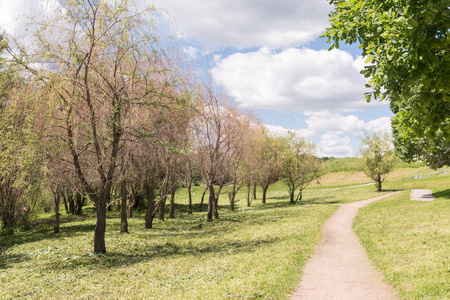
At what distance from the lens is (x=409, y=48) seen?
6.92m

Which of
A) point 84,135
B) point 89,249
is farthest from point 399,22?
point 89,249

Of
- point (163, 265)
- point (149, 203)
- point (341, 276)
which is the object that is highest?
point (149, 203)

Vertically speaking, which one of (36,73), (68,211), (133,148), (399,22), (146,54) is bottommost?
(68,211)

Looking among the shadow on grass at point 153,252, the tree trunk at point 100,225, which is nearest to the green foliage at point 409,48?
the shadow on grass at point 153,252

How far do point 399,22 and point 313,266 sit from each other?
892cm

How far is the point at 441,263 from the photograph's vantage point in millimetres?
10500

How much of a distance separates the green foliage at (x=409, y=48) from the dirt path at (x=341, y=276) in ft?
15.7

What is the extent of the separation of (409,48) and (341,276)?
7395mm

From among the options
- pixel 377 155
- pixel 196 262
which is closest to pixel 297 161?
pixel 377 155

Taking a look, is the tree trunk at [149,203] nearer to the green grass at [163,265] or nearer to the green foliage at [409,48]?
the green grass at [163,265]

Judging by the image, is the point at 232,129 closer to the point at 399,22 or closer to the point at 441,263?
the point at 441,263

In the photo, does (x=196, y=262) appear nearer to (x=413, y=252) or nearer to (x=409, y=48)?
(x=413, y=252)

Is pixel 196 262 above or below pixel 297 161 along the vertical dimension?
below

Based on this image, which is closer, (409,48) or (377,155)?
(409,48)
